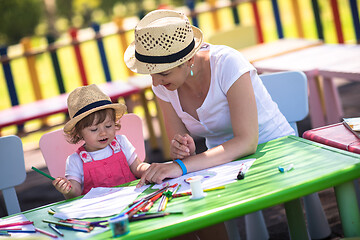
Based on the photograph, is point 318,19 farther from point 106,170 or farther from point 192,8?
point 106,170

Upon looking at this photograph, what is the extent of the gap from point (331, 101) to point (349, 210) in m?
2.83

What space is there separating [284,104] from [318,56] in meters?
1.94

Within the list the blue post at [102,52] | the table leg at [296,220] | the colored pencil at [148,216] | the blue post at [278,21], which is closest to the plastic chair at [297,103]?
the table leg at [296,220]

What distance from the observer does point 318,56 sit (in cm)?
479

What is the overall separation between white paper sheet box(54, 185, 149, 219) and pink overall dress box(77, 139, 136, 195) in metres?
0.37

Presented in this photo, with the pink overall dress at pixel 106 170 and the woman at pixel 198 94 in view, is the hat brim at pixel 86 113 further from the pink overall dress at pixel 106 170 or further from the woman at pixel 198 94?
the woman at pixel 198 94

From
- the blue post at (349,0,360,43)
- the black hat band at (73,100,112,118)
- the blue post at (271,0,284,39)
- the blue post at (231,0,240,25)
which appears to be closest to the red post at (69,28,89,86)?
the blue post at (231,0,240,25)

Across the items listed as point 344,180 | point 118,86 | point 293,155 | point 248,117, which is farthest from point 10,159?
point 118,86

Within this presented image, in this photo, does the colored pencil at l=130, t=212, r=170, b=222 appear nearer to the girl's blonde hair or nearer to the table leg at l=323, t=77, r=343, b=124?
the girl's blonde hair

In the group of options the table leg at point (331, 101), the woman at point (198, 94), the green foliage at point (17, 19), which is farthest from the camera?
the green foliage at point (17, 19)

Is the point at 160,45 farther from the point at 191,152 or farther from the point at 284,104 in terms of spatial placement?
the point at 284,104

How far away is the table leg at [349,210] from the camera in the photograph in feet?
6.05

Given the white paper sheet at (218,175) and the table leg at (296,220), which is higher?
the white paper sheet at (218,175)

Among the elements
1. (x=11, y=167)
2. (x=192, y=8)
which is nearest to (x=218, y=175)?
(x=11, y=167)
